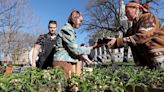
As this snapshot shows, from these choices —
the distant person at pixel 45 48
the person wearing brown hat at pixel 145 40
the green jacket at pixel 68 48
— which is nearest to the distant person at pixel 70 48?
the green jacket at pixel 68 48

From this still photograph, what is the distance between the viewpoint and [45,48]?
6.89 meters

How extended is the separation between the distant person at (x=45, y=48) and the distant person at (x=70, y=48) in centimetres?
84

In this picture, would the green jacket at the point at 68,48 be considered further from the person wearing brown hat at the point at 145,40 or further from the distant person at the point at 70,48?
the person wearing brown hat at the point at 145,40

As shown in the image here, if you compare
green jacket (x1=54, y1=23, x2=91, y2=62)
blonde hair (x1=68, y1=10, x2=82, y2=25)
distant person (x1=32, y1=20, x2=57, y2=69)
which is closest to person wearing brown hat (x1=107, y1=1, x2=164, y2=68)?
green jacket (x1=54, y1=23, x2=91, y2=62)

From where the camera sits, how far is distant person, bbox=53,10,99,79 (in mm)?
4980

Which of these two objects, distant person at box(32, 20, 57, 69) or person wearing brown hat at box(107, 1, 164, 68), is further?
distant person at box(32, 20, 57, 69)

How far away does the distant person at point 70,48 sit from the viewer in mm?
4980

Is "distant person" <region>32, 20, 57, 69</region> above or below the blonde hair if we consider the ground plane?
below

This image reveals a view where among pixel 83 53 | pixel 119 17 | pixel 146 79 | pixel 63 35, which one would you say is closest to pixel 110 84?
pixel 146 79

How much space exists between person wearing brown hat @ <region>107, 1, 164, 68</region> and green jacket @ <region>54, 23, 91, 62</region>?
1.40 feet

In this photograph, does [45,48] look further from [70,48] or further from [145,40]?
[145,40]

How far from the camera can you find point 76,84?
3305mm

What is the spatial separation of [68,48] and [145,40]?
1.03m

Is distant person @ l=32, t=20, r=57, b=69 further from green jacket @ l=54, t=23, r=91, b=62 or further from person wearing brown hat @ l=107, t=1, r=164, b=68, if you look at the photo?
person wearing brown hat @ l=107, t=1, r=164, b=68
